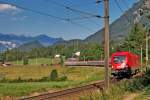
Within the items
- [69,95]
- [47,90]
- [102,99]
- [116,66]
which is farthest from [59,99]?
[116,66]

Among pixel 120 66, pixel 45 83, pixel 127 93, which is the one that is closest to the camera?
pixel 127 93

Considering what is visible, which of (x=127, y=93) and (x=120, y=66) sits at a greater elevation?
(x=120, y=66)

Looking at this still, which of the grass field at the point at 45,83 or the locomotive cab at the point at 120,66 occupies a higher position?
the locomotive cab at the point at 120,66

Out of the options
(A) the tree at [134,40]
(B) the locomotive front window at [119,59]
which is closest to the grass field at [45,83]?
(B) the locomotive front window at [119,59]

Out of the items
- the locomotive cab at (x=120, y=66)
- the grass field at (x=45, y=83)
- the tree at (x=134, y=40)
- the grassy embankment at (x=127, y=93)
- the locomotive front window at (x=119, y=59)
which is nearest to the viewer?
the grassy embankment at (x=127, y=93)

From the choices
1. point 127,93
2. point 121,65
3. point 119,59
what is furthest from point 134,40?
point 127,93

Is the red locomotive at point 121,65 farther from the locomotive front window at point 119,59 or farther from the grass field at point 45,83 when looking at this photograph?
Answer: the grass field at point 45,83

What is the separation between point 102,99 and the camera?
27.8m

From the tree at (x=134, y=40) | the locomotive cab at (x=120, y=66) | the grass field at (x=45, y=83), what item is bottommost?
the grass field at (x=45, y=83)

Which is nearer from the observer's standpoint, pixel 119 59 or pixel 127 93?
pixel 127 93

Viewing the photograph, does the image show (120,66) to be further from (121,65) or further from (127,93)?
(127,93)

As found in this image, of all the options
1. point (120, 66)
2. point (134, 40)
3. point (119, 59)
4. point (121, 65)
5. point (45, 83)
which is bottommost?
point (45, 83)

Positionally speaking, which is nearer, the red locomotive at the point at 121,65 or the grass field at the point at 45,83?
the grass field at the point at 45,83

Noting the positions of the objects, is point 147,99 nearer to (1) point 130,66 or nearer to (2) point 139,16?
(2) point 139,16
